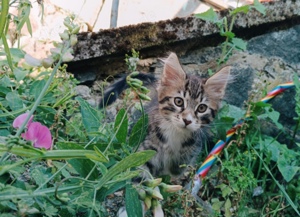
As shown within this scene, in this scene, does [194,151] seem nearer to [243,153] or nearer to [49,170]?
[243,153]

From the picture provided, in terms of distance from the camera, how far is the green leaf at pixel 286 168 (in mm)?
2602

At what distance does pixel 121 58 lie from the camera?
2.97 m

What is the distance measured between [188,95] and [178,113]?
4.5 inches

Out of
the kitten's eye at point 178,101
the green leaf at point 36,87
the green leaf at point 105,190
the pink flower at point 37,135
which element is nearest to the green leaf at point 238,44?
the kitten's eye at point 178,101

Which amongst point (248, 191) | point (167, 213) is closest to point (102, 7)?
point (248, 191)

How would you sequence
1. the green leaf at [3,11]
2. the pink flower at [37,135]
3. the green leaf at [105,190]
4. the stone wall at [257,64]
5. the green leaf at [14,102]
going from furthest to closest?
the stone wall at [257,64] → the green leaf at [14,102] → the green leaf at [105,190] → the pink flower at [37,135] → the green leaf at [3,11]

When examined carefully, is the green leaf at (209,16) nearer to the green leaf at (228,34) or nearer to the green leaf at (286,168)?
the green leaf at (228,34)

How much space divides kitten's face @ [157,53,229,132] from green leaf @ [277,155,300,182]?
38 cm

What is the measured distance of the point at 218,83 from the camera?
9.45 ft

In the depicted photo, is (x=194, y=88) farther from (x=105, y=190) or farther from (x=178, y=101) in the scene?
(x=105, y=190)

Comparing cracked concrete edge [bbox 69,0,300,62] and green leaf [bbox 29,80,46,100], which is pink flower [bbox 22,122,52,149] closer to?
green leaf [bbox 29,80,46,100]

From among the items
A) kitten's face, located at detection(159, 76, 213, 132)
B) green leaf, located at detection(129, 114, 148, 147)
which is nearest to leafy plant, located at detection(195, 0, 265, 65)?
kitten's face, located at detection(159, 76, 213, 132)

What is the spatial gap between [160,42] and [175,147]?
0.55m

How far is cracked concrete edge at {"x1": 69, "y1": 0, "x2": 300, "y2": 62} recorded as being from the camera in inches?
113
